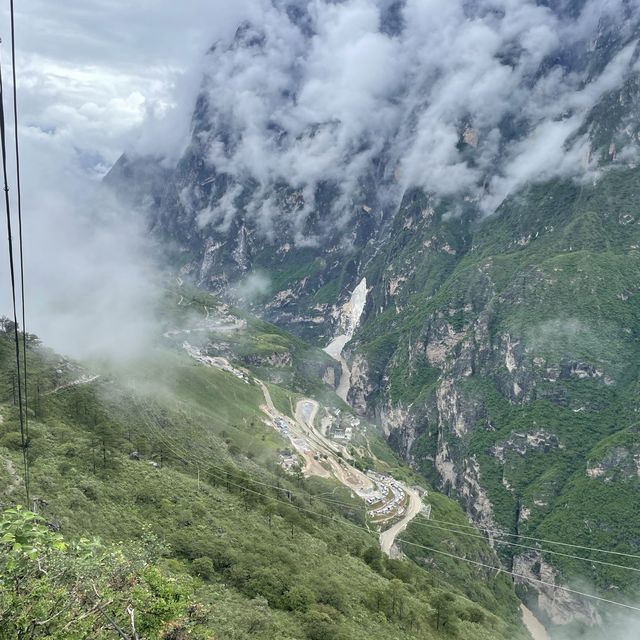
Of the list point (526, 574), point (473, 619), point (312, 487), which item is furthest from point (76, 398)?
point (526, 574)

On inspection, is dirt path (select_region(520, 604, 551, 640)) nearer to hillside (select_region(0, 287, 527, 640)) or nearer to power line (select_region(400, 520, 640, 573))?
power line (select_region(400, 520, 640, 573))

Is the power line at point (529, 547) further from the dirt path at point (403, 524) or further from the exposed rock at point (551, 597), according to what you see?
the dirt path at point (403, 524)

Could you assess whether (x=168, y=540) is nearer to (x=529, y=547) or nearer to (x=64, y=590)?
(x=64, y=590)

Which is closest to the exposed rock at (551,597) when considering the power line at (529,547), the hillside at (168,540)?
the power line at (529,547)

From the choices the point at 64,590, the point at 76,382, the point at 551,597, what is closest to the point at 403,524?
the point at 551,597

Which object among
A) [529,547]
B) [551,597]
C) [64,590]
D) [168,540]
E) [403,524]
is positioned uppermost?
[168,540]

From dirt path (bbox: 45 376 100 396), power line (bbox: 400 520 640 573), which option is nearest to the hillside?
dirt path (bbox: 45 376 100 396)
